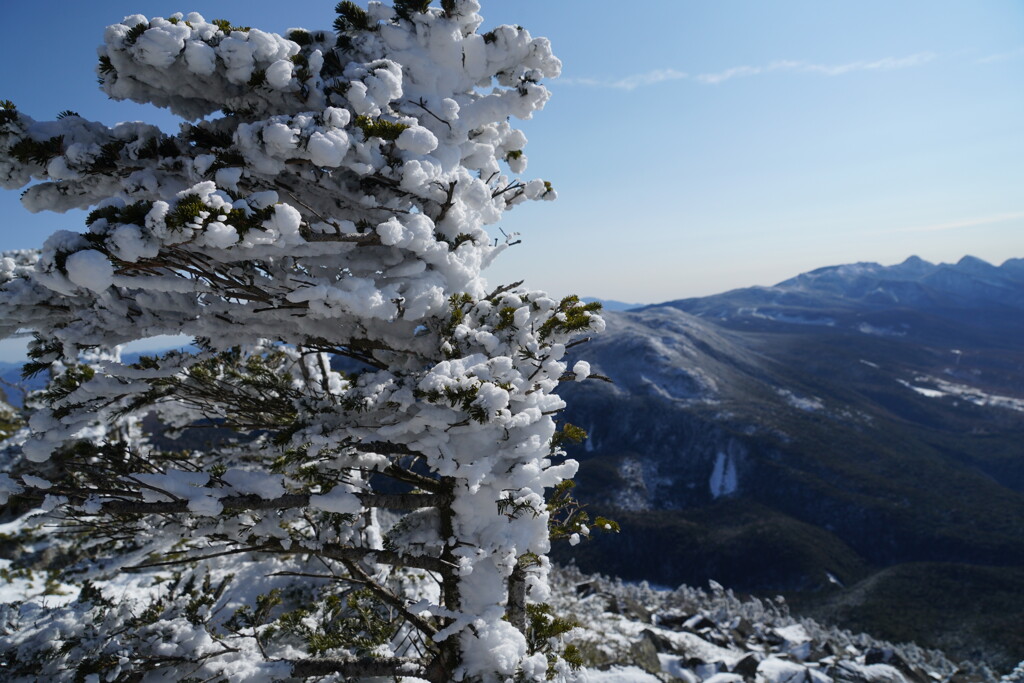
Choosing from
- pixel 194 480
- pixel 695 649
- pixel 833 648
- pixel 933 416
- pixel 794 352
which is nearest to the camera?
pixel 194 480

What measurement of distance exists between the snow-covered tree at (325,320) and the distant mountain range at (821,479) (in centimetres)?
6346

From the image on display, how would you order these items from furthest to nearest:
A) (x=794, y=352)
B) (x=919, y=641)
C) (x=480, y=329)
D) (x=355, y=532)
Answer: (x=794, y=352), (x=919, y=641), (x=355, y=532), (x=480, y=329)

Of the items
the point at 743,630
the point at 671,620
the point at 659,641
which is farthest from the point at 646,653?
the point at 743,630

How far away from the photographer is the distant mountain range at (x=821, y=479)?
65.6 metres

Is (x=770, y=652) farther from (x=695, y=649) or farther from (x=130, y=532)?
(x=130, y=532)

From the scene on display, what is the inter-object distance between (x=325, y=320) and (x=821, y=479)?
11713 centimetres

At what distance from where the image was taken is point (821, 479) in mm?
99812

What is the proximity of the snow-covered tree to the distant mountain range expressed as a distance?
63464 millimetres

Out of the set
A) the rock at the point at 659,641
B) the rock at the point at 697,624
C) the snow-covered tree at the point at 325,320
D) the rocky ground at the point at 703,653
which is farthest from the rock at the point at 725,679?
the snow-covered tree at the point at 325,320

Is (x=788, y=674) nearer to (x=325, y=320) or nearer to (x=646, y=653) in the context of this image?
(x=646, y=653)

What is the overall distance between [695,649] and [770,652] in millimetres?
6856

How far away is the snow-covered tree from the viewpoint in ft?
12.4

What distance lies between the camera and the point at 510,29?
15.6ft

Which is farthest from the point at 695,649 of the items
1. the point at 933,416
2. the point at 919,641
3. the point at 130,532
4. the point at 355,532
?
the point at 933,416
